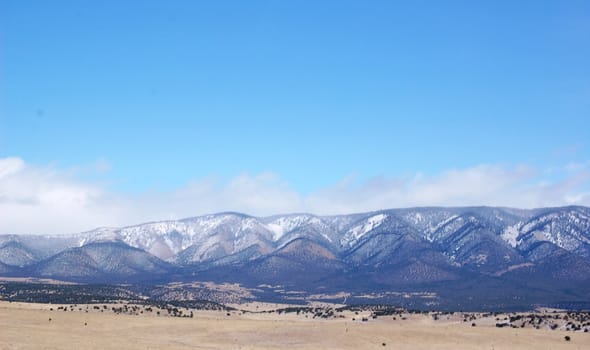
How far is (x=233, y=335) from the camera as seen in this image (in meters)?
88.2

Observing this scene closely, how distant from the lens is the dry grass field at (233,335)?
74938mm

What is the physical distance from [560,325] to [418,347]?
3289 cm

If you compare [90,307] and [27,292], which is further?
[27,292]

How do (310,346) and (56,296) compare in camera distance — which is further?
(56,296)

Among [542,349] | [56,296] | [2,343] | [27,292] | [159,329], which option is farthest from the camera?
[27,292]

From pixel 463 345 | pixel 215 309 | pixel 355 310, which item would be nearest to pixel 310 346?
pixel 463 345

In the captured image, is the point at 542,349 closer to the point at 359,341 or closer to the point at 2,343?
the point at 359,341

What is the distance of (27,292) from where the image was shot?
616 ft

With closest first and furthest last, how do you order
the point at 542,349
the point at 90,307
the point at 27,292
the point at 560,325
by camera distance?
1. the point at 542,349
2. the point at 560,325
3. the point at 90,307
4. the point at 27,292

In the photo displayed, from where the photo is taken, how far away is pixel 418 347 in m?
79.3

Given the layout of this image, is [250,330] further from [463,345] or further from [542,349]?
[542,349]

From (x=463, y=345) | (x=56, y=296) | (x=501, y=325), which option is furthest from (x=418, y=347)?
(x=56, y=296)

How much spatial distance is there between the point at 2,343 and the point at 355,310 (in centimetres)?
8879

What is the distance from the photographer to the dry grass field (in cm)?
7494
